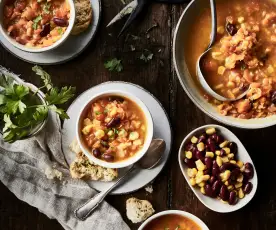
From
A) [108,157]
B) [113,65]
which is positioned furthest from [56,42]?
[108,157]

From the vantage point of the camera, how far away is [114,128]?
2.80 m

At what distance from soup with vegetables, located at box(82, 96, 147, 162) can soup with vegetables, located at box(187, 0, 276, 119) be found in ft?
1.35

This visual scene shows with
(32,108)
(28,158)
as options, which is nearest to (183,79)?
(32,108)

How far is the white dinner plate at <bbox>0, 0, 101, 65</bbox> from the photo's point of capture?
2896 millimetres

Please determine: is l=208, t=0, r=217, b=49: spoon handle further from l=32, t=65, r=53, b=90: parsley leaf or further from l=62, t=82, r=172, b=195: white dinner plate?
l=32, t=65, r=53, b=90: parsley leaf

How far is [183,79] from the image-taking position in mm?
2760

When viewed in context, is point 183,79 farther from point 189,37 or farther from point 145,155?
point 145,155

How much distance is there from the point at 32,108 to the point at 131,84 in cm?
55

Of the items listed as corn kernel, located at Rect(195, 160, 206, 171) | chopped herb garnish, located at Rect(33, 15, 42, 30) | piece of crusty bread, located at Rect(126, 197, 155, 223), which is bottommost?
piece of crusty bread, located at Rect(126, 197, 155, 223)

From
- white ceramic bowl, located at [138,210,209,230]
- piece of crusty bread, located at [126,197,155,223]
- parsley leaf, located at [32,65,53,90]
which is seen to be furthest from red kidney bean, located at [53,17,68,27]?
white ceramic bowl, located at [138,210,209,230]

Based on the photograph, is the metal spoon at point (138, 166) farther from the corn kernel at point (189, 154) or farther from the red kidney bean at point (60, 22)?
the red kidney bean at point (60, 22)

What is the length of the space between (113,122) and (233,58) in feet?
2.22

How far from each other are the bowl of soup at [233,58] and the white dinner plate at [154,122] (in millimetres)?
255

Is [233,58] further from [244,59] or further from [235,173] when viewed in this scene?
[235,173]
